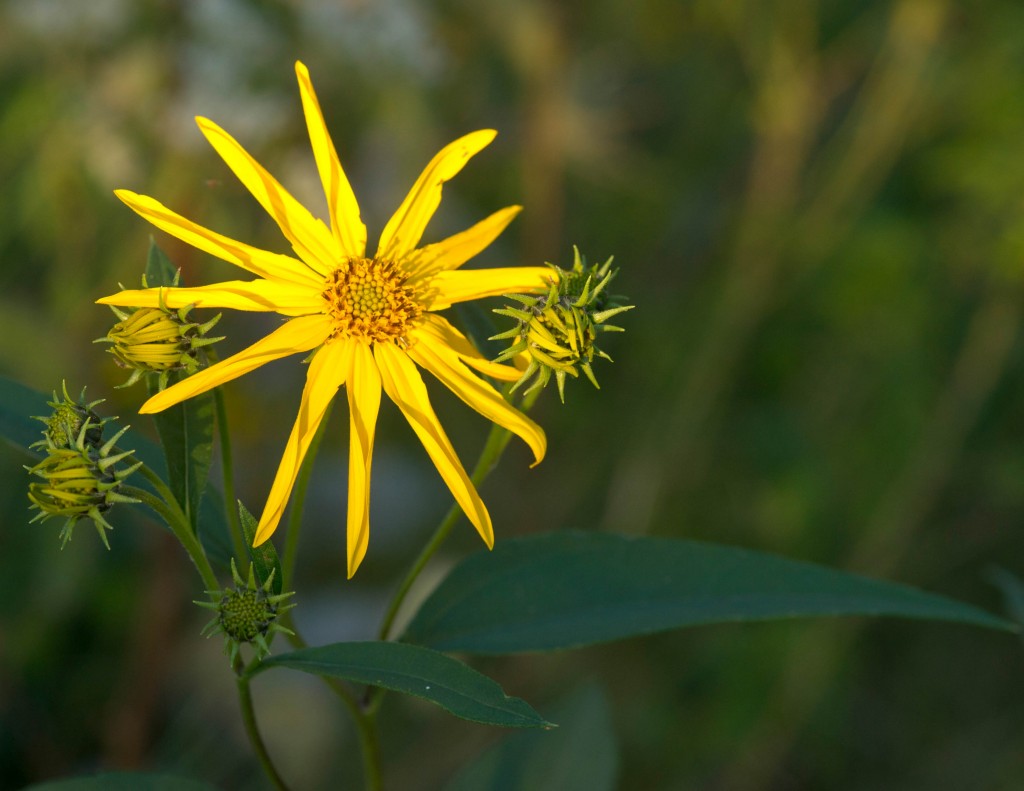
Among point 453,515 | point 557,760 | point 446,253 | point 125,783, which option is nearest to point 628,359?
point 557,760

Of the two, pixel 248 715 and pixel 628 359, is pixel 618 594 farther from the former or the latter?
pixel 628 359

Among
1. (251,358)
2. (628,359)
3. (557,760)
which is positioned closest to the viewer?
(251,358)

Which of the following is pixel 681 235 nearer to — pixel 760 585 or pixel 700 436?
pixel 700 436

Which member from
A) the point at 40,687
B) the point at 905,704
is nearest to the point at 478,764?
the point at 40,687

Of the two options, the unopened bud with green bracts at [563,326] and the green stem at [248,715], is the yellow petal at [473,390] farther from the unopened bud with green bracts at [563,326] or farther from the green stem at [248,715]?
the green stem at [248,715]

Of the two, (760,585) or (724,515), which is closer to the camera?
(760,585)

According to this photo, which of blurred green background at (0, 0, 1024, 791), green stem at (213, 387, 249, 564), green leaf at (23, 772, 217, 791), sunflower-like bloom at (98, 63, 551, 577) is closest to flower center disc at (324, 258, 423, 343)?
sunflower-like bloom at (98, 63, 551, 577)
